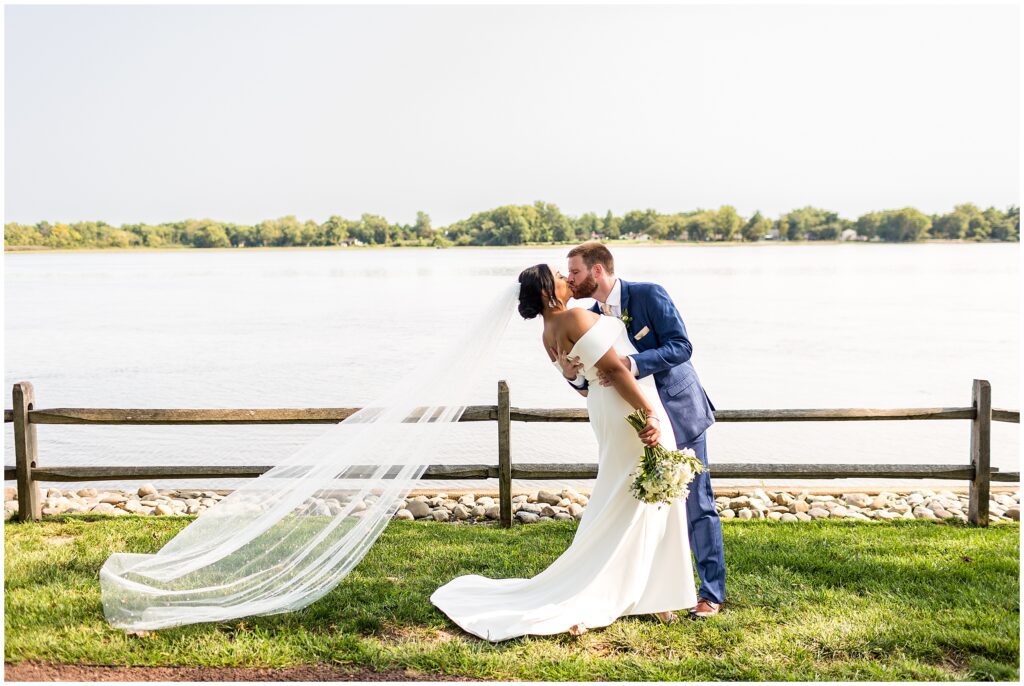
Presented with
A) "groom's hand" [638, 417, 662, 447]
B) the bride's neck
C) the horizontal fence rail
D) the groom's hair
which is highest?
the groom's hair

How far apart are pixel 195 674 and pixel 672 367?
2933 millimetres

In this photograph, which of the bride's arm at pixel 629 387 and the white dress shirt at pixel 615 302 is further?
the white dress shirt at pixel 615 302

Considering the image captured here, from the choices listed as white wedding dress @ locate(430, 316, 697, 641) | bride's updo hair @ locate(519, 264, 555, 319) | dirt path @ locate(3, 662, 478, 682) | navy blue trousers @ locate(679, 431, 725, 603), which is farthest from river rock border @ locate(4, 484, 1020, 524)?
bride's updo hair @ locate(519, 264, 555, 319)

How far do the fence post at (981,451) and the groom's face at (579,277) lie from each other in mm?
3890

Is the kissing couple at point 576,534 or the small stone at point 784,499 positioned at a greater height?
the kissing couple at point 576,534

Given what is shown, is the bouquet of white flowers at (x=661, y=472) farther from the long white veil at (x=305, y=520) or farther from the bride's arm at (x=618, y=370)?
the long white veil at (x=305, y=520)

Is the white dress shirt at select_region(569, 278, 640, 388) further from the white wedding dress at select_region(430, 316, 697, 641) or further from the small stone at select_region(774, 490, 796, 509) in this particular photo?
the small stone at select_region(774, 490, 796, 509)

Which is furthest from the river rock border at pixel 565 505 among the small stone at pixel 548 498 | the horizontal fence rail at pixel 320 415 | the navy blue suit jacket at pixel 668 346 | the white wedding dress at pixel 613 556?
the navy blue suit jacket at pixel 668 346

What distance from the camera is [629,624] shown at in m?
4.84

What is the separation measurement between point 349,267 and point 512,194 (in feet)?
88.9

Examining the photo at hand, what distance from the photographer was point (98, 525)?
703cm

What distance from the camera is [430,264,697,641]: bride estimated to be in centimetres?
470

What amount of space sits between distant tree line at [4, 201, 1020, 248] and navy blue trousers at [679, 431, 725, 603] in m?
34.7

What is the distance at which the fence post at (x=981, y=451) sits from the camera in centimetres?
700
